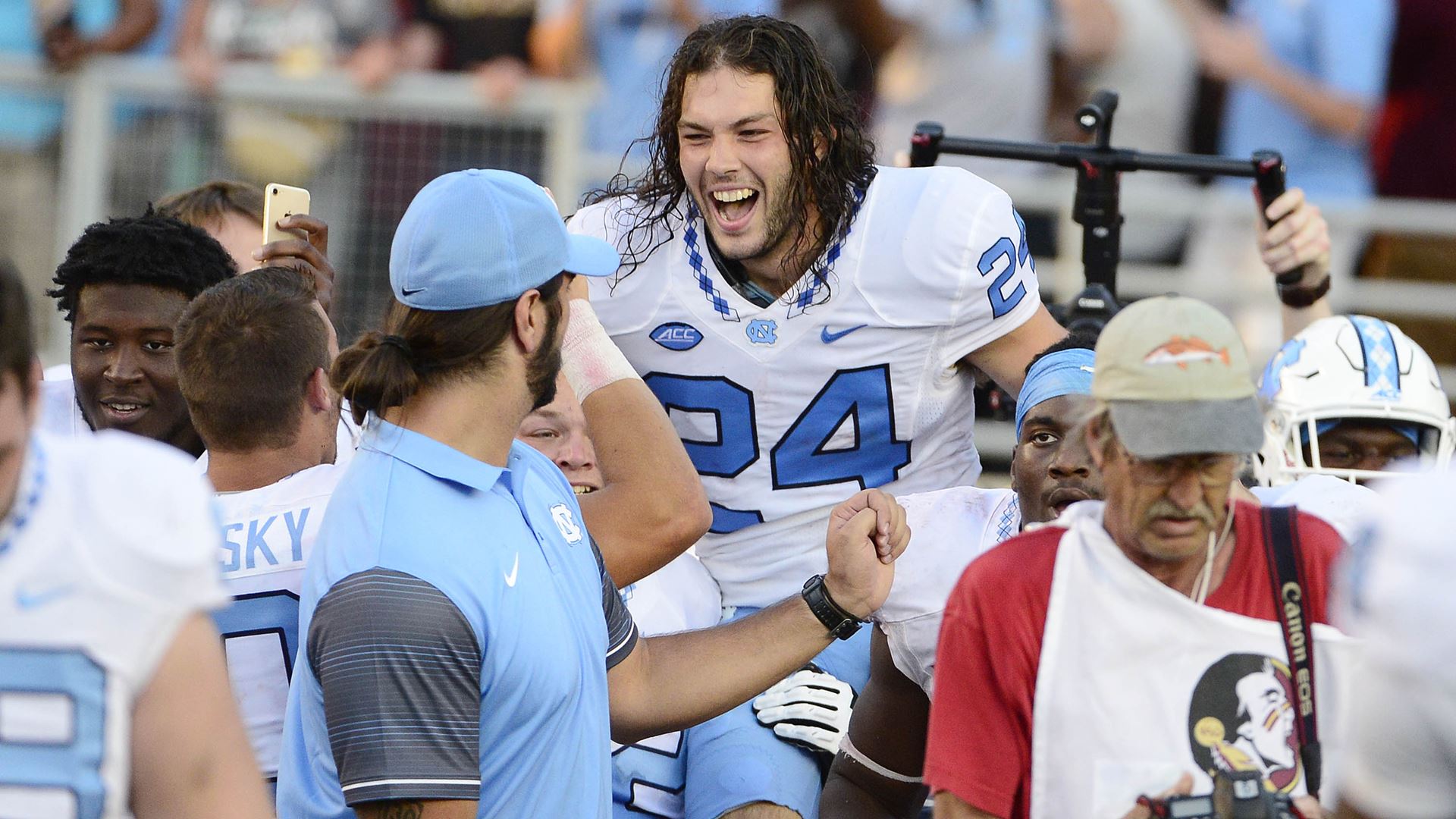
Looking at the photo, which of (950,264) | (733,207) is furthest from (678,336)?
(950,264)

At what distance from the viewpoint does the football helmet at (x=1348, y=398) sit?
12.9 ft

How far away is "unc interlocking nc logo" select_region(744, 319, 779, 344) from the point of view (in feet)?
13.2

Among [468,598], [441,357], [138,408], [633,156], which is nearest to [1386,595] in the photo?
[468,598]

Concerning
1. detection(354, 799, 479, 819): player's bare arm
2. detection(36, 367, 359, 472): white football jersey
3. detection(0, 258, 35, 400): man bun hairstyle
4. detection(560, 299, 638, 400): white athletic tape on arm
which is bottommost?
detection(354, 799, 479, 819): player's bare arm

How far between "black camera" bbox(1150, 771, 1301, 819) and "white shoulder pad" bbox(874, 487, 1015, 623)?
1064 millimetres

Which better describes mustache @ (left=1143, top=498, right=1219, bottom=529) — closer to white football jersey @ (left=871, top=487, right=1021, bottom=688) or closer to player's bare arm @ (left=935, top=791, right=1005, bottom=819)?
player's bare arm @ (left=935, top=791, right=1005, bottom=819)

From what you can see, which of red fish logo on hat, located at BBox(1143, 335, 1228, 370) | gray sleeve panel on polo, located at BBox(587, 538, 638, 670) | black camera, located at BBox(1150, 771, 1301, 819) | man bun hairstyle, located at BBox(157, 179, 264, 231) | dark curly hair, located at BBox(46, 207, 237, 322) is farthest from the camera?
man bun hairstyle, located at BBox(157, 179, 264, 231)

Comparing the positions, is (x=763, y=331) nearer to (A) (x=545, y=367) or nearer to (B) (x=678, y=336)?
(B) (x=678, y=336)

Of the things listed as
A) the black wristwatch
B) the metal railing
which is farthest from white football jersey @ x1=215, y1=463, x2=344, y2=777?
the metal railing

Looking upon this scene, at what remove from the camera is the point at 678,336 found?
A: 13.3 ft

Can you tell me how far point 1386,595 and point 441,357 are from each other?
1.53m

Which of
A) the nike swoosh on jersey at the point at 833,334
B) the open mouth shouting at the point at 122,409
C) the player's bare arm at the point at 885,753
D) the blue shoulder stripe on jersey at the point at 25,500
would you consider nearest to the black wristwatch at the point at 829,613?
the player's bare arm at the point at 885,753

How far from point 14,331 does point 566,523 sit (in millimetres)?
1179

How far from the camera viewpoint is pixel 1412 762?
1795mm
